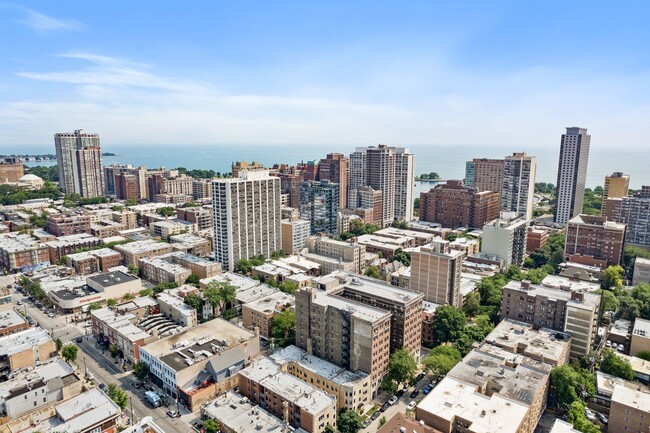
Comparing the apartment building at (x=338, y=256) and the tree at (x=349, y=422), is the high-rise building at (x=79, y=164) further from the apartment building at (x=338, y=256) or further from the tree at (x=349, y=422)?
the tree at (x=349, y=422)

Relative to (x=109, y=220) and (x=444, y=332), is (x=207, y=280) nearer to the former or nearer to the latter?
(x=444, y=332)

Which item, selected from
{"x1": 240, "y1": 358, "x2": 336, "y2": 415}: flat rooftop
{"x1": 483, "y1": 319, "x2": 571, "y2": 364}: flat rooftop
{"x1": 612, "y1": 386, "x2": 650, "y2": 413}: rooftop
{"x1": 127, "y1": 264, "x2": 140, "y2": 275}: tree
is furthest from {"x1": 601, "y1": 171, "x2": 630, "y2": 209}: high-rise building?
{"x1": 127, "y1": 264, "x2": 140, "y2": 275}: tree

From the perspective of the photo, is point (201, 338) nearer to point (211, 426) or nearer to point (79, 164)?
point (211, 426)

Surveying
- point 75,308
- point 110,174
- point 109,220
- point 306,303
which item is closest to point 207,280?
point 75,308

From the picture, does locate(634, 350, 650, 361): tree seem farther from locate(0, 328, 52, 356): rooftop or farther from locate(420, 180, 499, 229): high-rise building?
locate(0, 328, 52, 356): rooftop

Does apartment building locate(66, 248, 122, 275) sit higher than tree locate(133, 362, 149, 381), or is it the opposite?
apartment building locate(66, 248, 122, 275)

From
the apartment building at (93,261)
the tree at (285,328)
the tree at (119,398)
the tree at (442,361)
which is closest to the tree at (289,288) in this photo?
the tree at (285,328)
